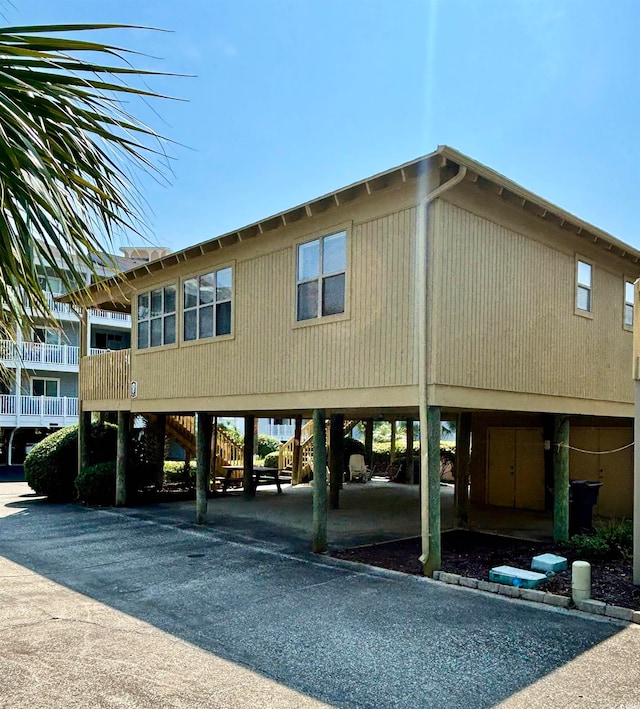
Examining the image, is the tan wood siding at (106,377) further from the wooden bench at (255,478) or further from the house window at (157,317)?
the wooden bench at (255,478)

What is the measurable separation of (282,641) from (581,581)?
337 centimetres

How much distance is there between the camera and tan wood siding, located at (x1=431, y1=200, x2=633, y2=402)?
8.84 m

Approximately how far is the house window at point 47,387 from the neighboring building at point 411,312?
1728 cm

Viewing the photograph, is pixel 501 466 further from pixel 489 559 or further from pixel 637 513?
pixel 637 513

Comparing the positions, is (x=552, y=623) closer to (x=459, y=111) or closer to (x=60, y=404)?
(x=459, y=111)

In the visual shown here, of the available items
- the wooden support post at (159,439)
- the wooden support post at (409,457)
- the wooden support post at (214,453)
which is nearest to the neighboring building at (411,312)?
the wooden support post at (159,439)

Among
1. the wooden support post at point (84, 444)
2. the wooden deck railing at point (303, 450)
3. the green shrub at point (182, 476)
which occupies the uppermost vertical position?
the wooden support post at point (84, 444)

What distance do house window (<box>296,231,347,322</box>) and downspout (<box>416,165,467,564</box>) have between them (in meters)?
1.58

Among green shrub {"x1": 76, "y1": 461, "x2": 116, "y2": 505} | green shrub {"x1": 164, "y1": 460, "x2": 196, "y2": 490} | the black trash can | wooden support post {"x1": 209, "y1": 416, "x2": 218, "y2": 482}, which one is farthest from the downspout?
wooden support post {"x1": 209, "y1": 416, "x2": 218, "y2": 482}

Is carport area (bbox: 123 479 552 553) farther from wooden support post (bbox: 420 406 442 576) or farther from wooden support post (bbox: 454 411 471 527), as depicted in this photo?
wooden support post (bbox: 420 406 442 576)

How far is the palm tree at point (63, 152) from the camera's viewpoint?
2.62 m

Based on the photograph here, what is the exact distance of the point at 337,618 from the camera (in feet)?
21.8

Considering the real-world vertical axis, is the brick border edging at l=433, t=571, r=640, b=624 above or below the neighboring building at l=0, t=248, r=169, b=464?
below

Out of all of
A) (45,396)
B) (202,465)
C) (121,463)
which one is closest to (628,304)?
(202,465)
